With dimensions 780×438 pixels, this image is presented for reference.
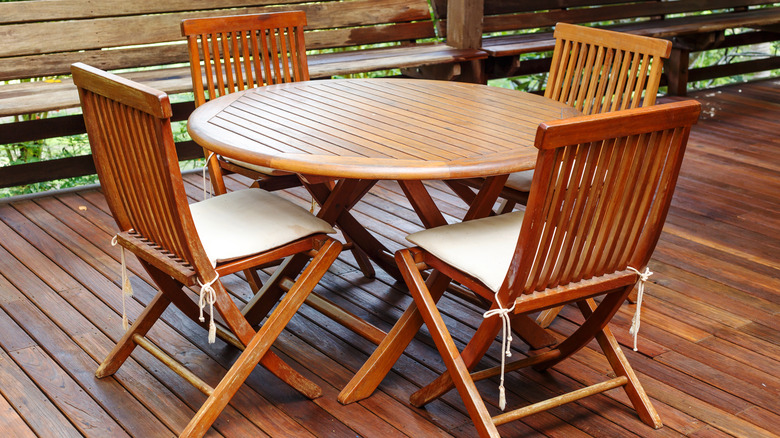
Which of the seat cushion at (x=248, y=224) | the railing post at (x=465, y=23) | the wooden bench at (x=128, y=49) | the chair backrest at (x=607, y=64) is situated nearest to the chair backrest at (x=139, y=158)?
the seat cushion at (x=248, y=224)

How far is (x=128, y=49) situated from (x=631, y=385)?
3.42m

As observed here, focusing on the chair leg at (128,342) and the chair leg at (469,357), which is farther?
the chair leg at (128,342)

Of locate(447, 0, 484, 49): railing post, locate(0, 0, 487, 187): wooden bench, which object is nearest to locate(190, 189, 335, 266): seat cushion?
locate(0, 0, 487, 187): wooden bench

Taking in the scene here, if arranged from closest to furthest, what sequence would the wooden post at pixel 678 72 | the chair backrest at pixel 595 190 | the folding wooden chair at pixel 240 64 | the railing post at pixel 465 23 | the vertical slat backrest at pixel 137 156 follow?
the chair backrest at pixel 595 190 < the vertical slat backrest at pixel 137 156 < the folding wooden chair at pixel 240 64 < the railing post at pixel 465 23 < the wooden post at pixel 678 72

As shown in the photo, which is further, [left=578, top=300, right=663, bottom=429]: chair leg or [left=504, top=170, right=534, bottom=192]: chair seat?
[left=504, top=170, right=534, bottom=192]: chair seat

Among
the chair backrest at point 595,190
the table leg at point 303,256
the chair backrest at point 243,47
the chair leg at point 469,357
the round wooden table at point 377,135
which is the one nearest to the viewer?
the chair backrest at point 595,190

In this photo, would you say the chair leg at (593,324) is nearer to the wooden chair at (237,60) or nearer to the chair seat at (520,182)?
the chair seat at (520,182)

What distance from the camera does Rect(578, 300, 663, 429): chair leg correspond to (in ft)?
7.68

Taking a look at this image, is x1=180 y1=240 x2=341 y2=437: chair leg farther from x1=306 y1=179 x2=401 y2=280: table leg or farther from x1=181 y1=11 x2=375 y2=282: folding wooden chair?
x1=181 y1=11 x2=375 y2=282: folding wooden chair

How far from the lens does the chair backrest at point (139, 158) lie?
1.93m

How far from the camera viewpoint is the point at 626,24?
6156 millimetres

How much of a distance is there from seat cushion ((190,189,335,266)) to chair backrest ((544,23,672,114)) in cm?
119

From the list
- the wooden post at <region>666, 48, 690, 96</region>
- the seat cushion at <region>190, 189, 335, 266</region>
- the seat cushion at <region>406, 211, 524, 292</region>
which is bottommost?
the wooden post at <region>666, 48, 690, 96</region>

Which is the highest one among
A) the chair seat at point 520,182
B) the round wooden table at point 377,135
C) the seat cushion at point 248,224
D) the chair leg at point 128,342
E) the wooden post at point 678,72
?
the round wooden table at point 377,135
